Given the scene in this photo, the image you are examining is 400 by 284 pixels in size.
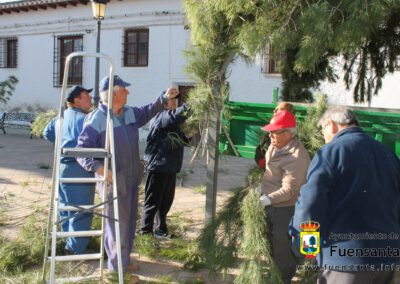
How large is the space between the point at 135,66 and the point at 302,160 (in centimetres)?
1141

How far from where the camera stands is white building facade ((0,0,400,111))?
1214 cm

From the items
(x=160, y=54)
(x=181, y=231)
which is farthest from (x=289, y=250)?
(x=160, y=54)

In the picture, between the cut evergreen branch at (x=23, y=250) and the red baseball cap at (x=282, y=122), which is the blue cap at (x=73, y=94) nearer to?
the cut evergreen branch at (x=23, y=250)

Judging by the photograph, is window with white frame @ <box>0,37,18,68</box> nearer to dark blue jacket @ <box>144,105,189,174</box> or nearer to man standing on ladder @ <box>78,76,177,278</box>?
dark blue jacket @ <box>144,105,189,174</box>

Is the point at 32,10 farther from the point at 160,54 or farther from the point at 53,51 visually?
the point at 160,54

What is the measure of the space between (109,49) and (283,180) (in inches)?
477

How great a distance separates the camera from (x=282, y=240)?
130 inches

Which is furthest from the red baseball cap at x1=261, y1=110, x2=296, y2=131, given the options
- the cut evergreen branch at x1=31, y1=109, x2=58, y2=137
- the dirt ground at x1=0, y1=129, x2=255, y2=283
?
the cut evergreen branch at x1=31, y1=109, x2=58, y2=137

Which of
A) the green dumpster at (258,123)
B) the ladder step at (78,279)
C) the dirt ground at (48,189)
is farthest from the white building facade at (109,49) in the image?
the ladder step at (78,279)

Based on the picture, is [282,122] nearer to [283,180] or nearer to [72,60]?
[283,180]

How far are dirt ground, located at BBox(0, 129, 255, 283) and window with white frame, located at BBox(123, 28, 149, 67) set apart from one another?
12.3 feet

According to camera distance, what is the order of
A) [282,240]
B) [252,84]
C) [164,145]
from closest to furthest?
[282,240] < [164,145] < [252,84]

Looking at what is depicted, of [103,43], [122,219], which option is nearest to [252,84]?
[103,43]

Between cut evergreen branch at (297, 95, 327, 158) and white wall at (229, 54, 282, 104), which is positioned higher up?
white wall at (229, 54, 282, 104)
